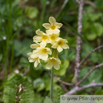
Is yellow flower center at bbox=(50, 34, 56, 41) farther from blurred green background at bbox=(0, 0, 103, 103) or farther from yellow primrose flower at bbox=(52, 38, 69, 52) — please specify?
blurred green background at bbox=(0, 0, 103, 103)

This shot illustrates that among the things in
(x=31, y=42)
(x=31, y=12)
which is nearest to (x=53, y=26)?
(x=31, y=42)

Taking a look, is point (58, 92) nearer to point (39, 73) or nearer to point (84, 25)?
point (39, 73)

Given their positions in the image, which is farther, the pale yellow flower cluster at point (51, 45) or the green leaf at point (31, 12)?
the green leaf at point (31, 12)

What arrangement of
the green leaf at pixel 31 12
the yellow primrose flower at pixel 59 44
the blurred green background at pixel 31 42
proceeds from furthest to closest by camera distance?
the green leaf at pixel 31 12
the blurred green background at pixel 31 42
the yellow primrose flower at pixel 59 44

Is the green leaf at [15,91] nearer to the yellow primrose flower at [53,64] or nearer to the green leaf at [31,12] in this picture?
the yellow primrose flower at [53,64]

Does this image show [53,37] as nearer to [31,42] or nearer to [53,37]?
[53,37]

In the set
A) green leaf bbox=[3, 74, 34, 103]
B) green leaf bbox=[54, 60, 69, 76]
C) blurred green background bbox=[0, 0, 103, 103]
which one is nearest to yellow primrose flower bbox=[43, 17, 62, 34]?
blurred green background bbox=[0, 0, 103, 103]

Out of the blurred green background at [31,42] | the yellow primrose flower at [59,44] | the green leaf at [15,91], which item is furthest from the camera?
the blurred green background at [31,42]

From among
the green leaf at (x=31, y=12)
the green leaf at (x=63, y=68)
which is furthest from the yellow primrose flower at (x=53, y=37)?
the green leaf at (x=31, y=12)

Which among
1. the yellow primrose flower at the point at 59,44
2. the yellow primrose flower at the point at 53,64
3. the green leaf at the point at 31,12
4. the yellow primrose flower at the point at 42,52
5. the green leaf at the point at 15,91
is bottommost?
the green leaf at the point at 15,91
